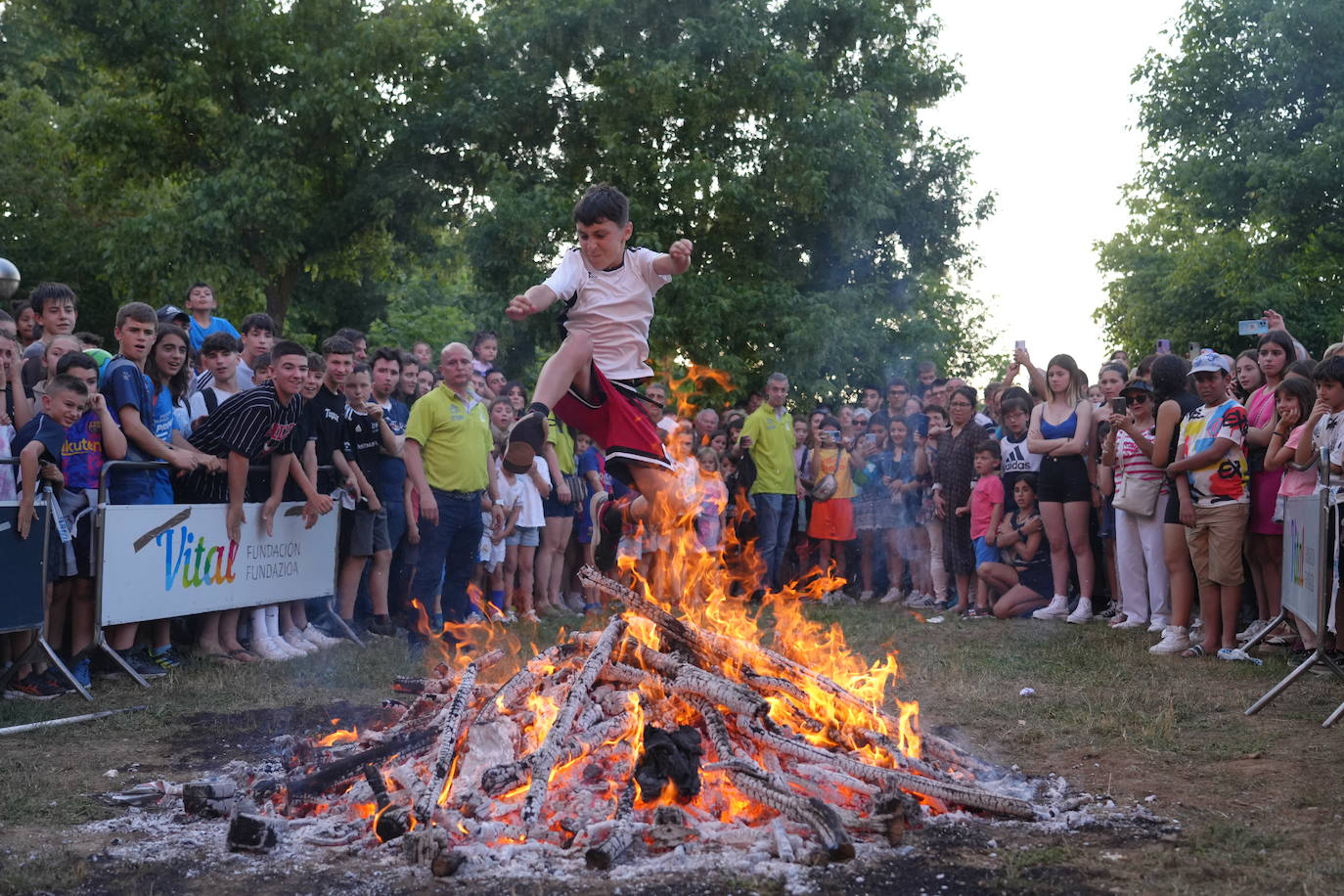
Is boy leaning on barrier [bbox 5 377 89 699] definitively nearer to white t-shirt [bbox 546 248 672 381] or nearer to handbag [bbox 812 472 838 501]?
white t-shirt [bbox 546 248 672 381]

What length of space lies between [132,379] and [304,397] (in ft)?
6.01

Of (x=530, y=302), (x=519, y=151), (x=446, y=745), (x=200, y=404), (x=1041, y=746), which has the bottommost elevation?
(x=1041, y=746)

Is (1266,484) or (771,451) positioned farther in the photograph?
(771,451)

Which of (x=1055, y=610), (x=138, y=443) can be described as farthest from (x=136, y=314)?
(x=1055, y=610)

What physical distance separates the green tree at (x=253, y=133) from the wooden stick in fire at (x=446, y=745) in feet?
60.8

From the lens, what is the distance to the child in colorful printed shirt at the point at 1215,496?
870 cm

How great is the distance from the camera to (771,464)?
13.8 metres

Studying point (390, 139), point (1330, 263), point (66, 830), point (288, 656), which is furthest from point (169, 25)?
point (1330, 263)

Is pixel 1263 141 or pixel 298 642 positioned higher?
pixel 1263 141

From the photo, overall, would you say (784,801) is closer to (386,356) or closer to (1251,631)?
(1251,631)

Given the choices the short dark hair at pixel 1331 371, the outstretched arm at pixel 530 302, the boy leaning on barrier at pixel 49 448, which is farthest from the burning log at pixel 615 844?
the short dark hair at pixel 1331 371

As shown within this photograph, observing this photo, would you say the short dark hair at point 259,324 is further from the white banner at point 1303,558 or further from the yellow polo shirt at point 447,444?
the white banner at point 1303,558

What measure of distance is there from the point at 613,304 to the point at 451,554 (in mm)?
3540

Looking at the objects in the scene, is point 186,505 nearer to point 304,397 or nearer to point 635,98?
point 304,397
